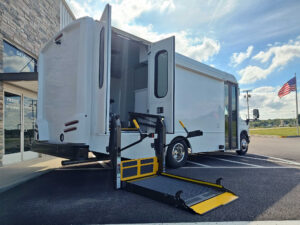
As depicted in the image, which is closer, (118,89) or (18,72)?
(18,72)

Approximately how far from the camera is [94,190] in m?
3.91

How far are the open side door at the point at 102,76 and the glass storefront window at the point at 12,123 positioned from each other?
13.2ft

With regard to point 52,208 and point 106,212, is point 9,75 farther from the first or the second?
point 106,212

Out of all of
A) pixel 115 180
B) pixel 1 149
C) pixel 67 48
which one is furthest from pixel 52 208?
pixel 1 149

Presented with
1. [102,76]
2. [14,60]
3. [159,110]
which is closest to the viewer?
[102,76]

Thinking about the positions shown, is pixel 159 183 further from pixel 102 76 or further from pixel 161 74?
pixel 161 74

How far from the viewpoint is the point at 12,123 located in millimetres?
6637

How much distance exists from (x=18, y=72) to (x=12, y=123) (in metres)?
1.59

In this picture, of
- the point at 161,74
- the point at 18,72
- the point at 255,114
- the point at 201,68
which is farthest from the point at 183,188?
the point at 255,114

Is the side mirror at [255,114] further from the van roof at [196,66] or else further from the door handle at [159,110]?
the door handle at [159,110]

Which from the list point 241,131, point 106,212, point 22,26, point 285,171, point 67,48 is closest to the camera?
point 106,212

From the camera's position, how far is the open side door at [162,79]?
4.56 metres

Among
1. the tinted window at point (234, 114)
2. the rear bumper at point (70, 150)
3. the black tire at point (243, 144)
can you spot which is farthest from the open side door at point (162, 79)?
the black tire at point (243, 144)

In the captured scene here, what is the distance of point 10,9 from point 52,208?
6.20m
